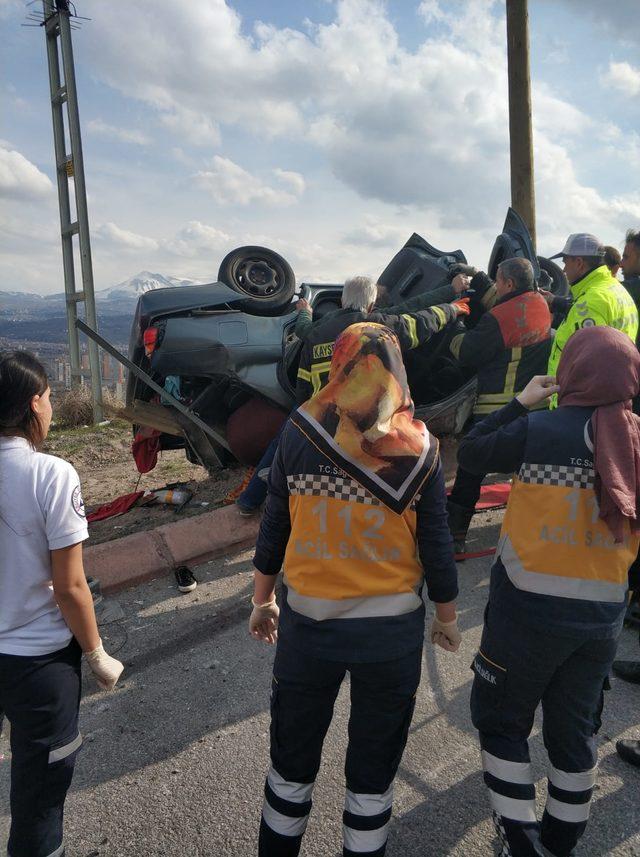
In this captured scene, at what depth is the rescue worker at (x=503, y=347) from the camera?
373cm

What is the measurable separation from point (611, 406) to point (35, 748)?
185 centimetres

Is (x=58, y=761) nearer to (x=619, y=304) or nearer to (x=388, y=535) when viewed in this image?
(x=388, y=535)

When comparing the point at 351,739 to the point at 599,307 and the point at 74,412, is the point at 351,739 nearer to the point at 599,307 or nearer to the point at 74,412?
the point at 599,307

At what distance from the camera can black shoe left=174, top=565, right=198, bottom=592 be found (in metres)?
3.70

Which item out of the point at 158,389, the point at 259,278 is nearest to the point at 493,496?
the point at 259,278

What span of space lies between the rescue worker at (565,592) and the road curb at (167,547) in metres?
2.62

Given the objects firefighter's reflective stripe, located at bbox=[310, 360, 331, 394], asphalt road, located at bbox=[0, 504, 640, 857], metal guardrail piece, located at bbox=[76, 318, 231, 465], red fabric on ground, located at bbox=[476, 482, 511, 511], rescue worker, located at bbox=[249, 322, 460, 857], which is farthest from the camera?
red fabric on ground, located at bbox=[476, 482, 511, 511]

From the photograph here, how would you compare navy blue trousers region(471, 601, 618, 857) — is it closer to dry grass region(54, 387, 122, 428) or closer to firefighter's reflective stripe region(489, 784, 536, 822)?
firefighter's reflective stripe region(489, 784, 536, 822)

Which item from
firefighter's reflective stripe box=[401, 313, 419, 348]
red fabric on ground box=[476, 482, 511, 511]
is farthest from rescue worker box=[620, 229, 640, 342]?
red fabric on ground box=[476, 482, 511, 511]

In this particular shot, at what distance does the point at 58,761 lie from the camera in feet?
5.17

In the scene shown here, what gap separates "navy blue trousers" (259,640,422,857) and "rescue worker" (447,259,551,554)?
86.4 inches

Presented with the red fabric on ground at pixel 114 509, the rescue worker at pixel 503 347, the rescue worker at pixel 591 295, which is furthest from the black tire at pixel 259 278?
the rescue worker at pixel 591 295

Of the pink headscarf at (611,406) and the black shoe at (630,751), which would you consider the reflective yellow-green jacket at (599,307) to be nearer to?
the pink headscarf at (611,406)

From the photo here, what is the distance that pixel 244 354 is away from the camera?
4.24 m
